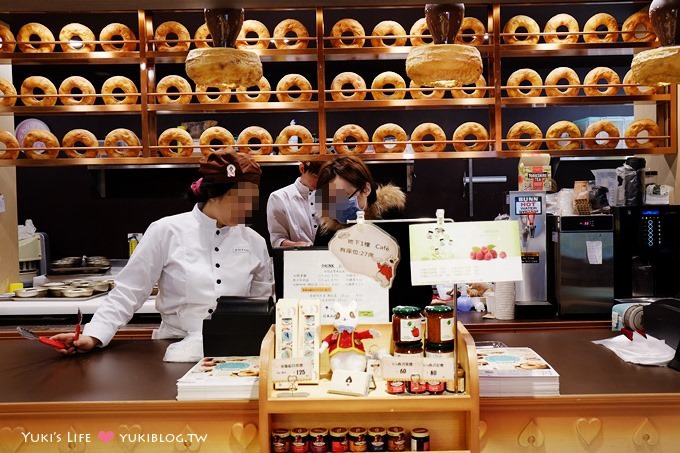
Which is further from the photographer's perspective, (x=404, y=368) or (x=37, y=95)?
(x=37, y=95)

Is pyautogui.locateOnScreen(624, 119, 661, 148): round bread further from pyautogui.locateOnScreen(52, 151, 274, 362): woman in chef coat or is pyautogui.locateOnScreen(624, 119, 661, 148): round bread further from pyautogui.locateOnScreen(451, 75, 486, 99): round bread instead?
pyautogui.locateOnScreen(52, 151, 274, 362): woman in chef coat

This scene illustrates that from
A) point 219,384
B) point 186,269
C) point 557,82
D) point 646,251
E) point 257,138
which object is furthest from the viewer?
point 257,138

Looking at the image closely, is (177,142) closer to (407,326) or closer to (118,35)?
(118,35)

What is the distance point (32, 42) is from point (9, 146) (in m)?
0.67

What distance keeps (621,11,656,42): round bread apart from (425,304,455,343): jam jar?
3151mm

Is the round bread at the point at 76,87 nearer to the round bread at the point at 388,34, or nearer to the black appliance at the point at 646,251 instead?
the round bread at the point at 388,34

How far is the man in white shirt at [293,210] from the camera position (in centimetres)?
456

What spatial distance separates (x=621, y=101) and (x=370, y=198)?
6.55 feet

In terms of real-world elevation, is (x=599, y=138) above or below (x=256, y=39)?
below

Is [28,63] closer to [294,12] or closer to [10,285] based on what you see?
[10,285]

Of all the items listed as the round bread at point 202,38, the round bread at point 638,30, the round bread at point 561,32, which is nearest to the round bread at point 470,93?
the round bread at point 561,32

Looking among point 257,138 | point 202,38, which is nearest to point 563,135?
point 257,138

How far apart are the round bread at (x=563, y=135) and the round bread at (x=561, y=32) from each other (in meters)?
0.51

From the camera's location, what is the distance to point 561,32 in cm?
427
